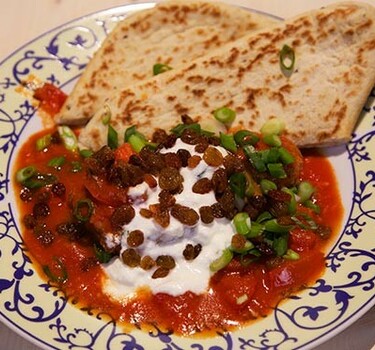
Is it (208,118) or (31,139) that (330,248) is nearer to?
(208,118)

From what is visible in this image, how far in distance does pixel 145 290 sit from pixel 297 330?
0.74 meters

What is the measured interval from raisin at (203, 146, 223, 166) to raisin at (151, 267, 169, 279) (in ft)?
1.87

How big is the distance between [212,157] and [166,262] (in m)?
0.57

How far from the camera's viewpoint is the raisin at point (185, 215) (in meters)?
2.88

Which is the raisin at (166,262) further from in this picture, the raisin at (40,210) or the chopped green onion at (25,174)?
the chopped green onion at (25,174)

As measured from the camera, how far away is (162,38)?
386cm

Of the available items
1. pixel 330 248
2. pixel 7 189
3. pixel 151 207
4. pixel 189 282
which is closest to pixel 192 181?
pixel 151 207

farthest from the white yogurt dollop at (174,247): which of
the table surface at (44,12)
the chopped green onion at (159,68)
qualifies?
the table surface at (44,12)

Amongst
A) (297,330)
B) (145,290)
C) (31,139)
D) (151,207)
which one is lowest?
(297,330)

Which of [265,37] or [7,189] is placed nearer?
[7,189]

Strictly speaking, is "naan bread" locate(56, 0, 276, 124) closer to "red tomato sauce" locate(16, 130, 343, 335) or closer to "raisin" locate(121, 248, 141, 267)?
"red tomato sauce" locate(16, 130, 343, 335)

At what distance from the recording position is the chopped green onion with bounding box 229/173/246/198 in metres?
3.00

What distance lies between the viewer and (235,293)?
9.33ft

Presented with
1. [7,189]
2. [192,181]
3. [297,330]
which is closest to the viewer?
[297,330]
